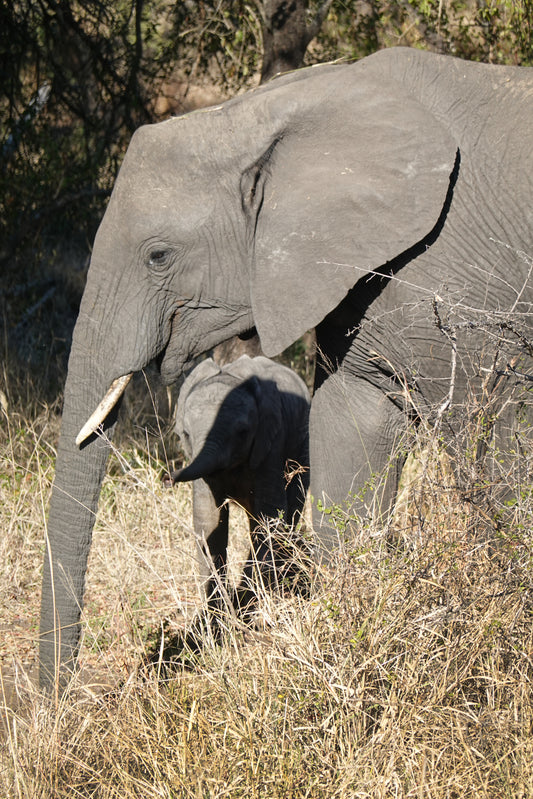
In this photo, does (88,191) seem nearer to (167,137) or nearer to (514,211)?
(167,137)

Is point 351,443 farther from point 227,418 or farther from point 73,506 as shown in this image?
point 73,506

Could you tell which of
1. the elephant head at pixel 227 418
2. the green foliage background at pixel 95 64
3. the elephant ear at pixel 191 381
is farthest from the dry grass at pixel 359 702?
the green foliage background at pixel 95 64

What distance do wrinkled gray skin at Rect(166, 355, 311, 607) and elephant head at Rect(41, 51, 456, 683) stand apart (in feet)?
3.76

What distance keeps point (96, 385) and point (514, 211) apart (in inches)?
63.8

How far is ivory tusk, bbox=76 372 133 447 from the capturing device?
12.0ft

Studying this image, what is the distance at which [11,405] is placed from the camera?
22.8ft

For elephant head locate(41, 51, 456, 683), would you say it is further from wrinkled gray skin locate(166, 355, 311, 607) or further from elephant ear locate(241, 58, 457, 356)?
wrinkled gray skin locate(166, 355, 311, 607)

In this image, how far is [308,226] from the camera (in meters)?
3.67

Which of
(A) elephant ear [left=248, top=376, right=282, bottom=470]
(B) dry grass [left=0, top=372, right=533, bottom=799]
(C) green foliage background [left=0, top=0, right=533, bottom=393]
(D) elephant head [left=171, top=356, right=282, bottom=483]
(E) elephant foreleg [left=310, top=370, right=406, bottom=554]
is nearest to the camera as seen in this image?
(B) dry grass [left=0, top=372, right=533, bottom=799]

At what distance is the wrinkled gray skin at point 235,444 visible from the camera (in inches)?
198

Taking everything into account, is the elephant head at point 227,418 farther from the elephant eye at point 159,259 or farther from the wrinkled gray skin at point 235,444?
the elephant eye at point 159,259

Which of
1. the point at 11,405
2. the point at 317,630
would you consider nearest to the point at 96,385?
the point at 317,630

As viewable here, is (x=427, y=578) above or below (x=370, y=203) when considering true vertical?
below

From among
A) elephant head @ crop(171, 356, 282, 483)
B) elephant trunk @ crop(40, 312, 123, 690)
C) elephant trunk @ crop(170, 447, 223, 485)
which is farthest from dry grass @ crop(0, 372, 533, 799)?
elephant head @ crop(171, 356, 282, 483)
